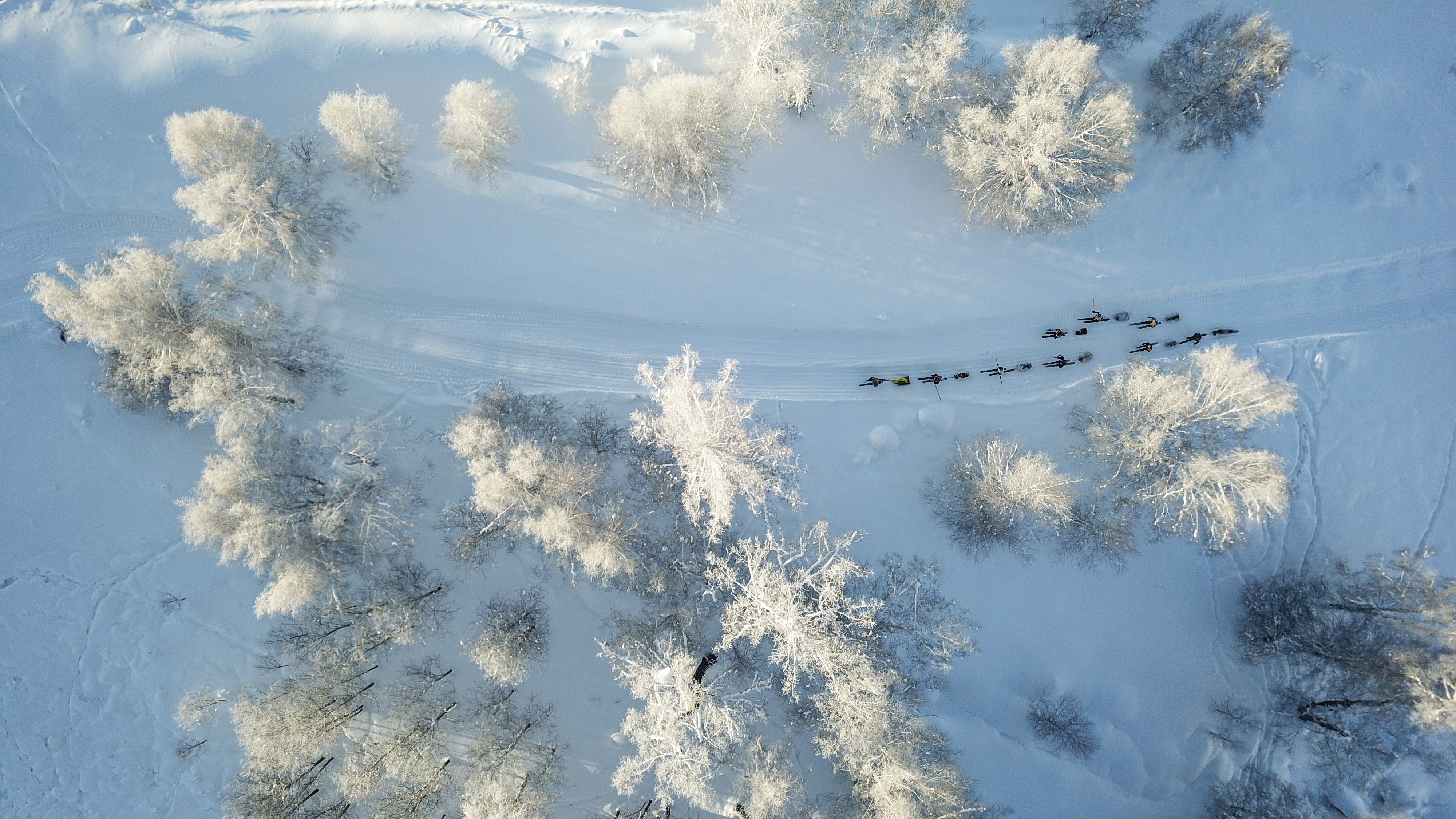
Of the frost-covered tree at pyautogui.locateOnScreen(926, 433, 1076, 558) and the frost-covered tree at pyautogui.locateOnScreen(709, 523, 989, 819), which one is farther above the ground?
the frost-covered tree at pyautogui.locateOnScreen(926, 433, 1076, 558)

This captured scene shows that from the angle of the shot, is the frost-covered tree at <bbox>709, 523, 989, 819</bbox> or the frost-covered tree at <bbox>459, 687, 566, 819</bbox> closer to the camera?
the frost-covered tree at <bbox>709, 523, 989, 819</bbox>

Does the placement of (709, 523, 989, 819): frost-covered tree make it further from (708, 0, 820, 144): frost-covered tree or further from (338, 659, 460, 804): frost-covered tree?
(708, 0, 820, 144): frost-covered tree

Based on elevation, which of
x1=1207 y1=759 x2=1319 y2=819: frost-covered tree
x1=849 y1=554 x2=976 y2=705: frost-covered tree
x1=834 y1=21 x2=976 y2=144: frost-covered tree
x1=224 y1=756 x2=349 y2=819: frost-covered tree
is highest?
x1=834 y1=21 x2=976 y2=144: frost-covered tree

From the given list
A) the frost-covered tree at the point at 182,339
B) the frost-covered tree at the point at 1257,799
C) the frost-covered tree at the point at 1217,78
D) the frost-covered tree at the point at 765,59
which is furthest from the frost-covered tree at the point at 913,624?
the frost-covered tree at the point at 182,339

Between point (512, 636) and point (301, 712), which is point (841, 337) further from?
point (301, 712)

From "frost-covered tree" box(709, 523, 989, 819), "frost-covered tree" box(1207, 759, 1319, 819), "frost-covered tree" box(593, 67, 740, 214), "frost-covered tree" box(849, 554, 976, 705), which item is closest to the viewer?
"frost-covered tree" box(709, 523, 989, 819)

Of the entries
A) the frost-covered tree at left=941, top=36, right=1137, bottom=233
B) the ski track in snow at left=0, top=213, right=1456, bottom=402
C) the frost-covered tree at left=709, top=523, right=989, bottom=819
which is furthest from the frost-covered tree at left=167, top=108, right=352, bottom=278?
the frost-covered tree at left=941, top=36, right=1137, bottom=233
